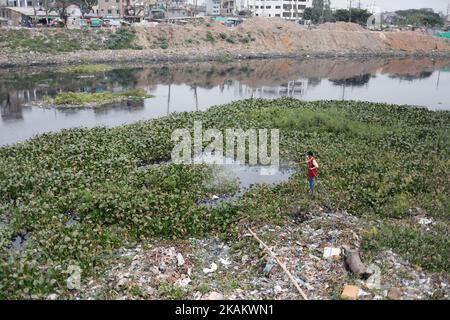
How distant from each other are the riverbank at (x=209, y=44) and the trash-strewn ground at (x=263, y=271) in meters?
42.6

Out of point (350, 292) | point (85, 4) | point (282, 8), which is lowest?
point (350, 292)

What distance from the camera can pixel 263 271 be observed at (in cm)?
901

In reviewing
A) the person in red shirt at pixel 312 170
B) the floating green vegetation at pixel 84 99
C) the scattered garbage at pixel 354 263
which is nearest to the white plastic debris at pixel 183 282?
the scattered garbage at pixel 354 263

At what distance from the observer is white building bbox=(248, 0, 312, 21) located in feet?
362

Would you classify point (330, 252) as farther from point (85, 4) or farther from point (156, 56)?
point (85, 4)

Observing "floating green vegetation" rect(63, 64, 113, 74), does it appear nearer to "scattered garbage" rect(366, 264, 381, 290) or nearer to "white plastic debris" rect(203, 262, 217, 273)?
"white plastic debris" rect(203, 262, 217, 273)

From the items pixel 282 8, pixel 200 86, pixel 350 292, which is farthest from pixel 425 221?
pixel 282 8

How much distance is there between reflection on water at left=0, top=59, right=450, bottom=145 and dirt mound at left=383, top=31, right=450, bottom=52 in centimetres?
2093

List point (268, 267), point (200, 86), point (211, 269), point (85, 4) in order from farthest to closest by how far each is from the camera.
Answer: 1. point (85, 4)
2. point (200, 86)
3. point (211, 269)
4. point (268, 267)

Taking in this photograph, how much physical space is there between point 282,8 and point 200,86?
266 ft

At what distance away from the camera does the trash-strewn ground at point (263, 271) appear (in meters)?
8.20

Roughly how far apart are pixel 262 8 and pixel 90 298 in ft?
378

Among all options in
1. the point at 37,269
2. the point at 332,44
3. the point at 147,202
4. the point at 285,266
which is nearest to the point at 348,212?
the point at 285,266

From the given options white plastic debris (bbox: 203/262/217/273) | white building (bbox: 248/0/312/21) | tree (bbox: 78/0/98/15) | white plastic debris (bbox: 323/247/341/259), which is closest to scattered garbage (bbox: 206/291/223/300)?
white plastic debris (bbox: 203/262/217/273)
